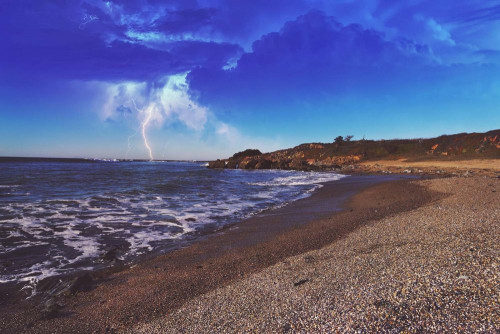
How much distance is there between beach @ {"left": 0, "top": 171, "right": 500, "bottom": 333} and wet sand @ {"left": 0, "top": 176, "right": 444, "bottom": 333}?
3 cm

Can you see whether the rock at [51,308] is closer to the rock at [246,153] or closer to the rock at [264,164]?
the rock at [264,164]

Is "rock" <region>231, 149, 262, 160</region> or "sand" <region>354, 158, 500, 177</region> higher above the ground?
"rock" <region>231, 149, 262, 160</region>

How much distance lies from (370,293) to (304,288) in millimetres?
1085

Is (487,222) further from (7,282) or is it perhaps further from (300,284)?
(7,282)

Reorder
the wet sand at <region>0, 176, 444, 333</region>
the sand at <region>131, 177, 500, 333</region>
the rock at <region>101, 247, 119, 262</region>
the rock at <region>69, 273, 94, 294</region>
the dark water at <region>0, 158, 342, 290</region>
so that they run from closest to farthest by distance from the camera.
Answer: the sand at <region>131, 177, 500, 333</region> → the wet sand at <region>0, 176, 444, 333</region> → the rock at <region>69, 273, 94, 294</region> → the dark water at <region>0, 158, 342, 290</region> → the rock at <region>101, 247, 119, 262</region>

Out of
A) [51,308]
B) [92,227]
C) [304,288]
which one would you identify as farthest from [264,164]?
Result: [51,308]

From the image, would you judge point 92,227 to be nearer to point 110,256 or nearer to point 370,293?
point 110,256

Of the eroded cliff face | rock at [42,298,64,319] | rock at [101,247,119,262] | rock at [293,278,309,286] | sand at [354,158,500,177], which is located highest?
the eroded cliff face

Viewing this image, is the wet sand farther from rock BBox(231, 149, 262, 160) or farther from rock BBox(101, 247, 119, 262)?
rock BBox(231, 149, 262, 160)

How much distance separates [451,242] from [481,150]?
52061 mm

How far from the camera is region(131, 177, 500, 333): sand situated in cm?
329

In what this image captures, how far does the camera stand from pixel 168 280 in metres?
5.84

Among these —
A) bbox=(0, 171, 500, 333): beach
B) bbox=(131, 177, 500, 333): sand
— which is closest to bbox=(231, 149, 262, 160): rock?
bbox=(0, 171, 500, 333): beach

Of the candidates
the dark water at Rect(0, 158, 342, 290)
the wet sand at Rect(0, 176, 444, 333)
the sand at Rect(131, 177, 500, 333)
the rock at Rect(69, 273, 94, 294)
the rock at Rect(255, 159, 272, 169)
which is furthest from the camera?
the rock at Rect(255, 159, 272, 169)
